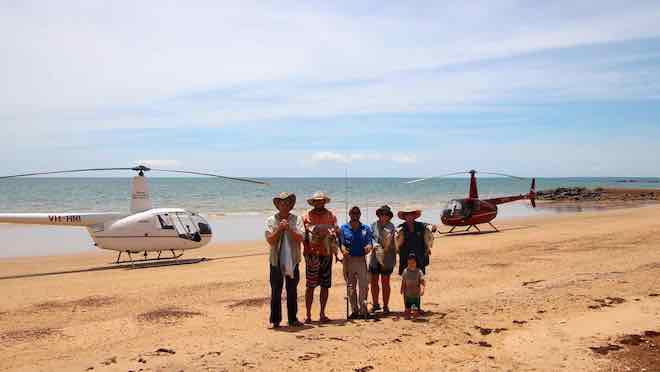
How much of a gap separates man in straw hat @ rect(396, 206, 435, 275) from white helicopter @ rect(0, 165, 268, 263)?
7337 mm

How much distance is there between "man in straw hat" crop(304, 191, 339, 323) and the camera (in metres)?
6.92

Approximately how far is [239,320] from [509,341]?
11.9ft

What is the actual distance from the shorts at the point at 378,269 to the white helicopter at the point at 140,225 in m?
7.22

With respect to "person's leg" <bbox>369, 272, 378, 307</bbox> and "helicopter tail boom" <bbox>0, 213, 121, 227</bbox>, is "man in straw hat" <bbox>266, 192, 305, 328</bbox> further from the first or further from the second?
"helicopter tail boom" <bbox>0, 213, 121, 227</bbox>

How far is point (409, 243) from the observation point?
25.2ft

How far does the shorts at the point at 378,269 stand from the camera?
7511 mm

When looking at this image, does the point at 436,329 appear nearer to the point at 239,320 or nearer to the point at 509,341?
the point at 509,341

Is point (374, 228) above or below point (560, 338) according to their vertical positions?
above

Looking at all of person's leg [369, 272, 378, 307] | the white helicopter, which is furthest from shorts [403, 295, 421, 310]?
the white helicopter

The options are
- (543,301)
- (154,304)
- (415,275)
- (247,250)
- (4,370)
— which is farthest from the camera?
(247,250)

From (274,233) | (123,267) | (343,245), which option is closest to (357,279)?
(343,245)

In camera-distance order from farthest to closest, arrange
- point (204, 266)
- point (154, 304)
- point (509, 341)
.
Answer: point (204, 266), point (154, 304), point (509, 341)

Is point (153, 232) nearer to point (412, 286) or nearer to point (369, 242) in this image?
point (369, 242)

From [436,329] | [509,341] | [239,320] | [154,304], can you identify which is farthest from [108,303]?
[509,341]
